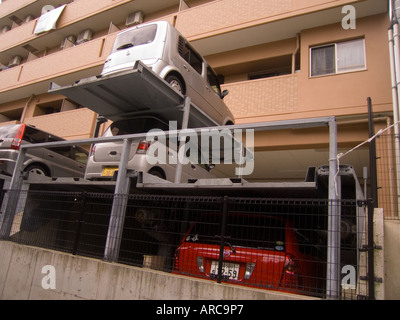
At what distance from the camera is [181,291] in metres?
3.57

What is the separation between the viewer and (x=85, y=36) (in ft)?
55.3

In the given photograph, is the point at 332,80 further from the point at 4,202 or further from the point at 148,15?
the point at 148,15

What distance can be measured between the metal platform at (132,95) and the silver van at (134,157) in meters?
0.23

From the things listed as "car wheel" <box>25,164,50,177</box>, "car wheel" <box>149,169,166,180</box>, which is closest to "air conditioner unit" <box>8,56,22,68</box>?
"car wheel" <box>25,164,50,177</box>

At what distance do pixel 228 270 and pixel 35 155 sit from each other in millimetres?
5898

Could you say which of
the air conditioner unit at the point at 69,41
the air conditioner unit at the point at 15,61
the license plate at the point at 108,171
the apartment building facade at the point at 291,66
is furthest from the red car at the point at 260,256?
the air conditioner unit at the point at 15,61

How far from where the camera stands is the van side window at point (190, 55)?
6.28 metres

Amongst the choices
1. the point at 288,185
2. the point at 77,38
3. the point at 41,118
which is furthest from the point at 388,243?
the point at 77,38

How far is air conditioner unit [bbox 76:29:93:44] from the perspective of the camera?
16828mm

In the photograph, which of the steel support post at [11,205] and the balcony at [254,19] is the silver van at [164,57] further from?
the balcony at [254,19]

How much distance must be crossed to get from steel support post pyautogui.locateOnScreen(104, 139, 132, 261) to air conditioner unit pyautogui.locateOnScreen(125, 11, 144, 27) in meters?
12.1

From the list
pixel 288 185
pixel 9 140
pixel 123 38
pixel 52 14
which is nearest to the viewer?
pixel 288 185

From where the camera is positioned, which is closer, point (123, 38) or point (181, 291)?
point (181, 291)

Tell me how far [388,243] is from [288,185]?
1.44 meters
